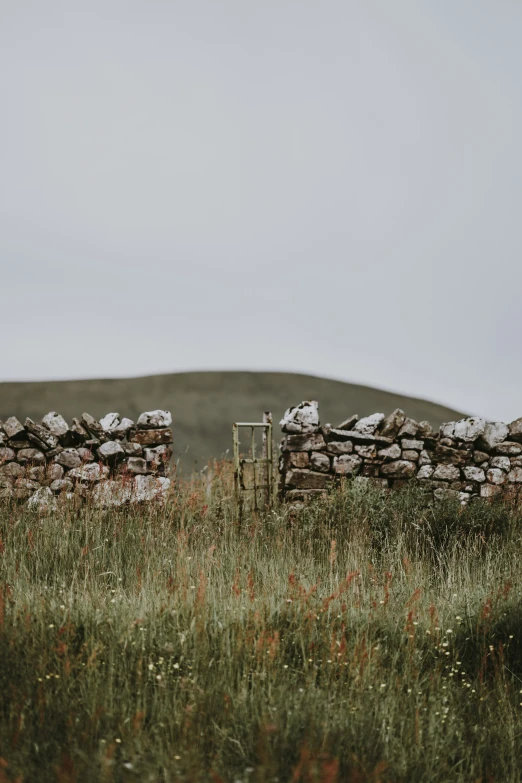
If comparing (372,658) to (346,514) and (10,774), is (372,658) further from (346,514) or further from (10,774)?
(346,514)

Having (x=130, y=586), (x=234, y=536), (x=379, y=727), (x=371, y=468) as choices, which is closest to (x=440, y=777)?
(x=379, y=727)

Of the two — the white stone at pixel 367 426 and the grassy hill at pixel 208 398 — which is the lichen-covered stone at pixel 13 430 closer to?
the white stone at pixel 367 426

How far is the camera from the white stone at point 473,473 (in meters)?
8.91

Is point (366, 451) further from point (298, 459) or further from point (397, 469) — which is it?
point (298, 459)

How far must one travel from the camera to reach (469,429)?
8.95 m

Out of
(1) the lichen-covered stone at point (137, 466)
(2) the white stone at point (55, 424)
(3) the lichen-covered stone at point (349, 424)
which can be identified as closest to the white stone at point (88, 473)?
(1) the lichen-covered stone at point (137, 466)

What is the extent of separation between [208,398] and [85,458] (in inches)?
955

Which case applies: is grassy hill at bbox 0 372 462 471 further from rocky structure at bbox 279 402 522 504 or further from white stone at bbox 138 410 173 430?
white stone at bbox 138 410 173 430

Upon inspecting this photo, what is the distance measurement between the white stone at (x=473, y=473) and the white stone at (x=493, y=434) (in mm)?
371

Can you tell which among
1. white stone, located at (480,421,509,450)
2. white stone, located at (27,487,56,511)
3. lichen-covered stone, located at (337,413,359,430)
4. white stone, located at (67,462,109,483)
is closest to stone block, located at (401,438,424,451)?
lichen-covered stone, located at (337,413,359,430)

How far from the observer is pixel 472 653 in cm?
420

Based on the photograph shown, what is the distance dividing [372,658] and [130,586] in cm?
216

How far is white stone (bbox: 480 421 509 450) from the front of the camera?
354 inches

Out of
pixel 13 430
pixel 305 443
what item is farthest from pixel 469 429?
pixel 13 430
